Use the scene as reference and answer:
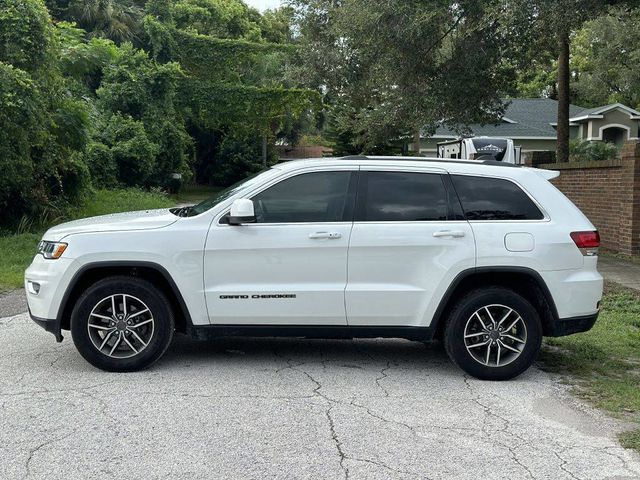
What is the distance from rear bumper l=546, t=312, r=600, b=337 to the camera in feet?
19.9

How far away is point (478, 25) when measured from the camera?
13.8 metres

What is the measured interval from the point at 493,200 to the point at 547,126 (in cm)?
3643

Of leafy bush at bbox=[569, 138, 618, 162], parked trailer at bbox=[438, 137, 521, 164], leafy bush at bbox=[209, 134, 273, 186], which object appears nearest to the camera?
parked trailer at bbox=[438, 137, 521, 164]

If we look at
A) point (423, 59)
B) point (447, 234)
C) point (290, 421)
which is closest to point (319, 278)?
point (447, 234)

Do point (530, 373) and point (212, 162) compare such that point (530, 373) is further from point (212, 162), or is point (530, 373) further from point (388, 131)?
point (212, 162)

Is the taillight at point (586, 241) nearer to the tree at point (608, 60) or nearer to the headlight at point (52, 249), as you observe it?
the headlight at point (52, 249)

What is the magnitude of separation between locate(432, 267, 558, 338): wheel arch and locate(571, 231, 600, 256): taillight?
0.45 metres

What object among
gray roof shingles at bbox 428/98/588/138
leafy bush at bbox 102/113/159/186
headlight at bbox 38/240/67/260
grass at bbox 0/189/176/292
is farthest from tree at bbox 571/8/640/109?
leafy bush at bbox 102/113/159/186

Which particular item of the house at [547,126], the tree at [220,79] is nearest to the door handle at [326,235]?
the tree at [220,79]

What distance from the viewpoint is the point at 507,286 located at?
245 inches

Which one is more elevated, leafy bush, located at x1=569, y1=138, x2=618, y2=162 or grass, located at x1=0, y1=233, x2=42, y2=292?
leafy bush, located at x1=569, y1=138, x2=618, y2=162

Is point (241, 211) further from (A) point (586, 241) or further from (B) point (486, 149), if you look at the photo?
(B) point (486, 149)

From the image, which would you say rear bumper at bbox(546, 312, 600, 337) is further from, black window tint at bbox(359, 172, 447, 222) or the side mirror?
the side mirror

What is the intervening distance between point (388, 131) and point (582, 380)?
21232mm
